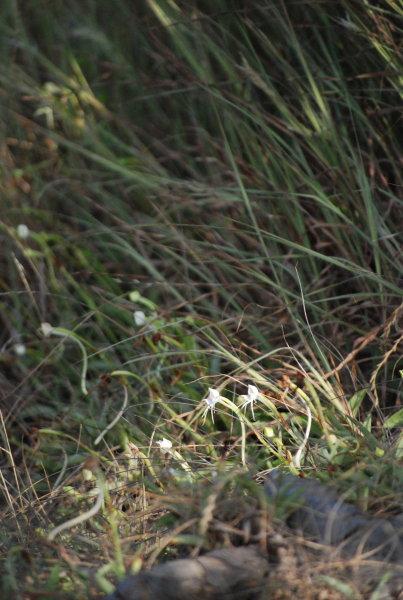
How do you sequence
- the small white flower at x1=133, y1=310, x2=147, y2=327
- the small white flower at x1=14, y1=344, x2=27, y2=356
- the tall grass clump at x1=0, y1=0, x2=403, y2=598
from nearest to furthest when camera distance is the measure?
the tall grass clump at x1=0, y1=0, x2=403, y2=598
the small white flower at x1=133, y1=310, x2=147, y2=327
the small white flower at x1=14, y1=344, x2=27, y2=356

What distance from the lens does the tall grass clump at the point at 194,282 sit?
1.41 metres

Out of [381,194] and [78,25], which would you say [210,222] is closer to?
[381,194]

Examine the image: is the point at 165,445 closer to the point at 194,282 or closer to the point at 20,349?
→ the point at 194,282

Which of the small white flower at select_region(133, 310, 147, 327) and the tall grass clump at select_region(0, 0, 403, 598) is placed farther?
the small white flower at select_region(133, 310, 147, 327)

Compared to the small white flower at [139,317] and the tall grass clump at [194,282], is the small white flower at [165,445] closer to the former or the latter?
the tall grass clump at [194,282]

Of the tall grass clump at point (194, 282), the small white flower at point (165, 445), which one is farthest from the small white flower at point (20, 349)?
the small white flower at point (165, 445)

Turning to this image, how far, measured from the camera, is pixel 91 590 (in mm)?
1162

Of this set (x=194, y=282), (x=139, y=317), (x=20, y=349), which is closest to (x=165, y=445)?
(x=139, y=317)

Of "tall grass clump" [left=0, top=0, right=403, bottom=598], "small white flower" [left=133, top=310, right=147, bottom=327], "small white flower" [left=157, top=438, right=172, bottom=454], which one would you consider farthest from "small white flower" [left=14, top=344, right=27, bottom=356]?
"small white flower" [left=157, top=438, right=172, bottom=454]

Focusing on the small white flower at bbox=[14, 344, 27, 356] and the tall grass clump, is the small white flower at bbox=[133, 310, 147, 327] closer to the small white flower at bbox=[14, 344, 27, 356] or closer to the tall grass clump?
the tall grass clump

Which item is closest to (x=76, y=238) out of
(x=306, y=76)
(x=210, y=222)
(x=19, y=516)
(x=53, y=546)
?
(x=210, y=222)

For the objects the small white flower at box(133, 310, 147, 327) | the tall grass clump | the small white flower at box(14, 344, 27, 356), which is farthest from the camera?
the small white flower at box(14, 344, 27, 356)

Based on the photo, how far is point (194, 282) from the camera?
6.33 feet

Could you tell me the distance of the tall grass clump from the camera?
4.62 ft
